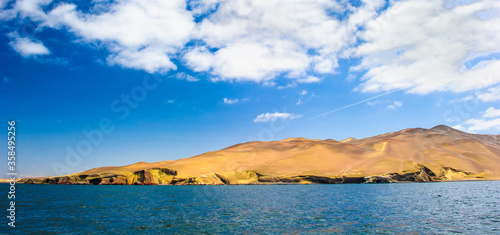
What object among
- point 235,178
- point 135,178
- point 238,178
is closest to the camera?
point 135,178

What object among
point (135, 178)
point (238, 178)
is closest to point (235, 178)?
point (238, 178)

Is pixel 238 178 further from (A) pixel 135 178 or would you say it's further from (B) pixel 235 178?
(A) pixel 135 178

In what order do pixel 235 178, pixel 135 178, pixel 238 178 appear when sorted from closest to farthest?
1. pixel 135 178
2. pixel 235 178
3. pixel 238 178

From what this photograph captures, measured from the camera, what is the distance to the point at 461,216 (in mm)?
38344

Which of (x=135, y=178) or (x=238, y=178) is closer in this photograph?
(x=135, y=178)

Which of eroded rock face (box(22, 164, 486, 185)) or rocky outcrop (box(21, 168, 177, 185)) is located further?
rocky outcrop (box(21, 168, 177, 185))

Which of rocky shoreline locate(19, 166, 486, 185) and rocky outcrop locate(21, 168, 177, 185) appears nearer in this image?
rocky shoreline locate(19, 166, 486, 185)

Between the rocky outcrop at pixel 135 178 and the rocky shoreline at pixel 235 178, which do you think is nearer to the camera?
the rocky shoreline at pixel 235 178

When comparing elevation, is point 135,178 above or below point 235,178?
above

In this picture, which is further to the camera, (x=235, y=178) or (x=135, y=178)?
(x=235, y=178)

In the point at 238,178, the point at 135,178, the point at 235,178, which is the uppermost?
the point at 135,178

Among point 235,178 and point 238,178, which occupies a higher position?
point 235,178

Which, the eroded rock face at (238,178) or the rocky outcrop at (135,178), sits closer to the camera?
the eroded rock face at (238,178)

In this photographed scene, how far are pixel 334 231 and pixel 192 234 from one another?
13.6 meters
